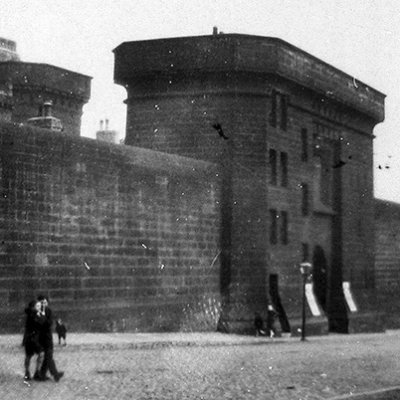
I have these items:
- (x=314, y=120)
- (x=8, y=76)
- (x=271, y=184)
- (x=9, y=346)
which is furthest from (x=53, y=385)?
(x=8, y=76)

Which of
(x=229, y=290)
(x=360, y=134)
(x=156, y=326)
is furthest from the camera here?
(x=360, y=134)

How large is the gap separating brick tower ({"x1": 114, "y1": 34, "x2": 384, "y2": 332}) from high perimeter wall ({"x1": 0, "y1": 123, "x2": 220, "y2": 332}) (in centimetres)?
100

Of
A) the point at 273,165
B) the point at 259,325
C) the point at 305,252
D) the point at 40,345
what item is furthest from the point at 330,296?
the point at 40,345

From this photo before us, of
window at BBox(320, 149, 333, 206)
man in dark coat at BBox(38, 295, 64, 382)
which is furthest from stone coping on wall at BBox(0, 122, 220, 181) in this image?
window at BBox(320, 149, 333, 206)

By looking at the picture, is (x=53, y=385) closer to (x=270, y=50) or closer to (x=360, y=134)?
(x=270, y=50)

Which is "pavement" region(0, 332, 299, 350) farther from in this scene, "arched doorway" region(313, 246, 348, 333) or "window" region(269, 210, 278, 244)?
"arched doorway" region(313, 246, 348, 333)

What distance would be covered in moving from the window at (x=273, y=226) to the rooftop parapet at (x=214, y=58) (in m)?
4.83

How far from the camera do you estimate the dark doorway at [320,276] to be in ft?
109

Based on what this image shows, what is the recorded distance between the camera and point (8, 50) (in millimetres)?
43000

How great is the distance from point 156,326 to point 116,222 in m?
3.45

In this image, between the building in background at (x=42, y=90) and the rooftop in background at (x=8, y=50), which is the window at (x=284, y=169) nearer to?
the building in background at (x=42, y=90)

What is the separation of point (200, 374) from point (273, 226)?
15155 millimetres

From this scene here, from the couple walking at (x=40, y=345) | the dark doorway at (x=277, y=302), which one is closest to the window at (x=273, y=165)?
the dark doorway at (x=277, y=302)

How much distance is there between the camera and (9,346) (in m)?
16.8
